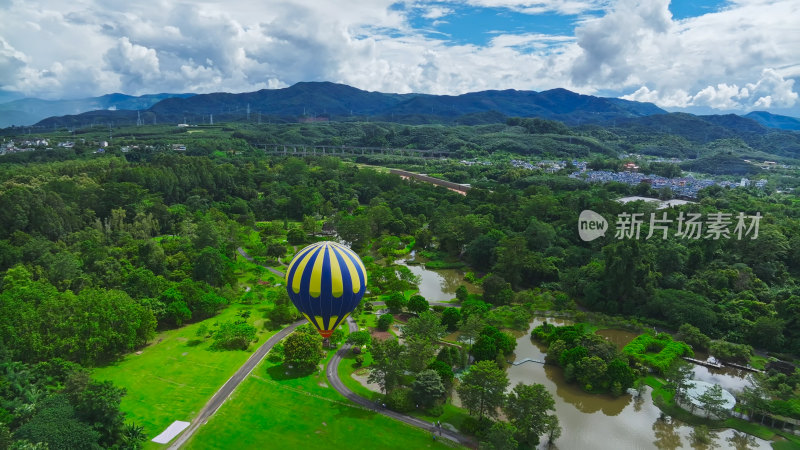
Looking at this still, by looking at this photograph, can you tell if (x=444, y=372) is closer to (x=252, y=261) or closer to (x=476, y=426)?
(x=476, y=426)

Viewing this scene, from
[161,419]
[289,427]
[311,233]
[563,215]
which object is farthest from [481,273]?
[161,419]

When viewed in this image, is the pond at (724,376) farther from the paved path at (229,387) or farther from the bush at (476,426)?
the paved path at (229,387)

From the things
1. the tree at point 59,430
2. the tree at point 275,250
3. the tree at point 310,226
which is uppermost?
the tree at point 310,226
